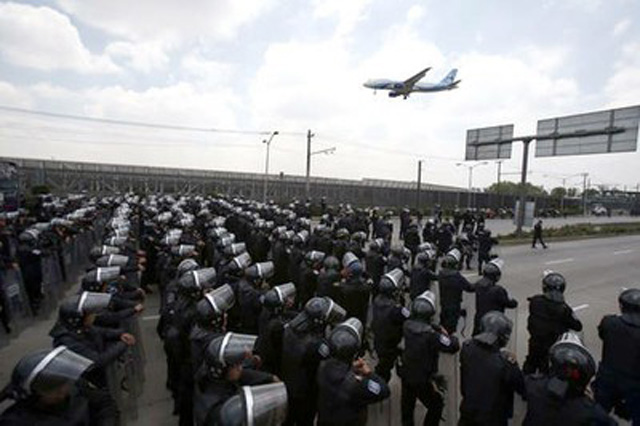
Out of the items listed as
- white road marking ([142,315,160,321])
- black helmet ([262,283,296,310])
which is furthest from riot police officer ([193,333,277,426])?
white road marking ([142,315,160,321])

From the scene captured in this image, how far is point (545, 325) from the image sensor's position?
6.16 metres

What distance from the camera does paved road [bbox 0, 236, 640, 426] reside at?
592cm

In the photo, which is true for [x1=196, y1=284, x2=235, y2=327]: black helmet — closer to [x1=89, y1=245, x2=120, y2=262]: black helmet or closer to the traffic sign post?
[x1=89, y1=245, x2=120, y2=262]: black helmet

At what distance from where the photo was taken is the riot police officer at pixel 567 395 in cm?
309

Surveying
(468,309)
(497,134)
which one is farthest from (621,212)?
(468,309)

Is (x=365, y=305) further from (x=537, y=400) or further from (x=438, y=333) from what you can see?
(x=537, y=400)

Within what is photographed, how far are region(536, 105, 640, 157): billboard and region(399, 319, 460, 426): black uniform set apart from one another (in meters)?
24.5

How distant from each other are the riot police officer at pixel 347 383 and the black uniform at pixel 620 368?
3.25 m

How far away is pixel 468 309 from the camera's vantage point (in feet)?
26.3

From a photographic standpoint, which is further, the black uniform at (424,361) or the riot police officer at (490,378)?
the black uniform at (424,361)

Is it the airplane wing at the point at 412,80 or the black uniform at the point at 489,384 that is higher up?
the airplane wing at the point at 412,80

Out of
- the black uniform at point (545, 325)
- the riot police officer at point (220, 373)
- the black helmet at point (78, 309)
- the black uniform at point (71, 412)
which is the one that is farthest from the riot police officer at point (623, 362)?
the black helmet at point (78, 309)

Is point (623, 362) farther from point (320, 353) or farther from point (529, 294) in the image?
point (529, 294)

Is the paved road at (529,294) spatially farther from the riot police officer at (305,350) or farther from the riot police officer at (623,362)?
the riot police officer at (623,362)
